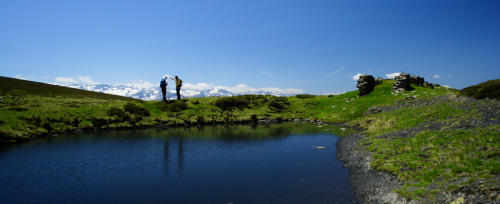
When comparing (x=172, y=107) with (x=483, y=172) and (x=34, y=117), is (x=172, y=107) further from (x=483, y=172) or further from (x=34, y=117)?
(x=483, y=172)

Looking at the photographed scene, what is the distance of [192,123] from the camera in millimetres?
57875

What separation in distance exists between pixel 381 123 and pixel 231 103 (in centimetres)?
4237

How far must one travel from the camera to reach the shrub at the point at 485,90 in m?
32.7

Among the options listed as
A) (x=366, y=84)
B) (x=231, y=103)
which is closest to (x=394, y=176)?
(x=231, y=103)

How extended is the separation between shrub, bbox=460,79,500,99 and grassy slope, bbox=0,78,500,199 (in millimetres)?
4130

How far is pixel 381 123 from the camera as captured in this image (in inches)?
1563

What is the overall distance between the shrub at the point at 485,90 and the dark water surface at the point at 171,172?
900 inches

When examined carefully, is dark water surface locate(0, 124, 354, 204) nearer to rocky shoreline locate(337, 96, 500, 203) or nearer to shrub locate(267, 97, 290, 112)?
rocky shoreline locate(337, 96, 500, 203)

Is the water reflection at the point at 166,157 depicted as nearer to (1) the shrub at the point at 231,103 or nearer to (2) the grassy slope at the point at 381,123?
(2) the grassy slope at the point at 381,123

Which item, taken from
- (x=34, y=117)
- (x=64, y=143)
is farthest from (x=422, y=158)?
(x=34, y=117)

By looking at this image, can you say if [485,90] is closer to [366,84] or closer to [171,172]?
[366,84]

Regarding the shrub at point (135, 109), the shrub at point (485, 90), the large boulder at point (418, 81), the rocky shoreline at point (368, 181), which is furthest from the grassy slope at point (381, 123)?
the large boulder at point (418, 81)

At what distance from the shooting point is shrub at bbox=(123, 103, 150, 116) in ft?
184

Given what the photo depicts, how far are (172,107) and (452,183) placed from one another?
58.6m
